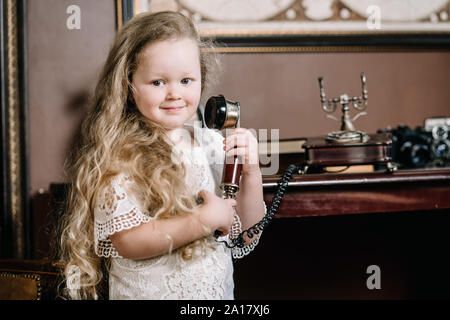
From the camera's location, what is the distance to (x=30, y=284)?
120 cm

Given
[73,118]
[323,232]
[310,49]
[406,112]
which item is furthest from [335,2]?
[73,118]

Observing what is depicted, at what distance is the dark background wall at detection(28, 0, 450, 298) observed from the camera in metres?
1.58

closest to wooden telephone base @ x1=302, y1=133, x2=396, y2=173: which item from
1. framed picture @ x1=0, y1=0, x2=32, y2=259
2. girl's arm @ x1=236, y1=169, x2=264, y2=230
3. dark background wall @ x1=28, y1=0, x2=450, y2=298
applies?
girl's arm @ x1=236, y1=169, x2=264, y2=230

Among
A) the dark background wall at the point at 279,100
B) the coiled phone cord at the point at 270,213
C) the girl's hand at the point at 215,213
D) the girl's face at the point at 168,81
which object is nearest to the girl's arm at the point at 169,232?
the girl's hand at the point at 215,213

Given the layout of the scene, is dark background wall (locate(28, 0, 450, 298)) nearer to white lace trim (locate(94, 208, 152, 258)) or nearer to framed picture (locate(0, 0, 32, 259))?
framed picture (locate(0, 0, 32, 259))

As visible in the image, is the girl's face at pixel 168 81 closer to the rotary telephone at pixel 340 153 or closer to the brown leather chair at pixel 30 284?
the rotary telephone at pixel 340 153

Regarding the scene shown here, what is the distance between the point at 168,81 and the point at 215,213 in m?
0.31

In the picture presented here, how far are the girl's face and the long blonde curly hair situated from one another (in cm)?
2

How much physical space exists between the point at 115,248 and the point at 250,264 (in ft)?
3.20

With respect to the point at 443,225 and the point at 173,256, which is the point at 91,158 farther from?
the point at 443,225

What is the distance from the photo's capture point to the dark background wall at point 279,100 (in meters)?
1.58

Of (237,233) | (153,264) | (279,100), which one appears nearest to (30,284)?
(153,264)

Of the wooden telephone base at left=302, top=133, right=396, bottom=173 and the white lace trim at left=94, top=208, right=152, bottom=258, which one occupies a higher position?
the wooden telephone base at left=302, top=133, right=396, bottom=173

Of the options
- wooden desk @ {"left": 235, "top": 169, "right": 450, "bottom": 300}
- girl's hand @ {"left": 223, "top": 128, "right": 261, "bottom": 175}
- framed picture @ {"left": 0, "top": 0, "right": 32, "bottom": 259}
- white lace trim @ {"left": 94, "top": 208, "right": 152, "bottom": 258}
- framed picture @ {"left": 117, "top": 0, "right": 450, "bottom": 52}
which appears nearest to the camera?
white lace trim @ {"left": 94, "top": 208, "right": 152, "bottom": 258}
